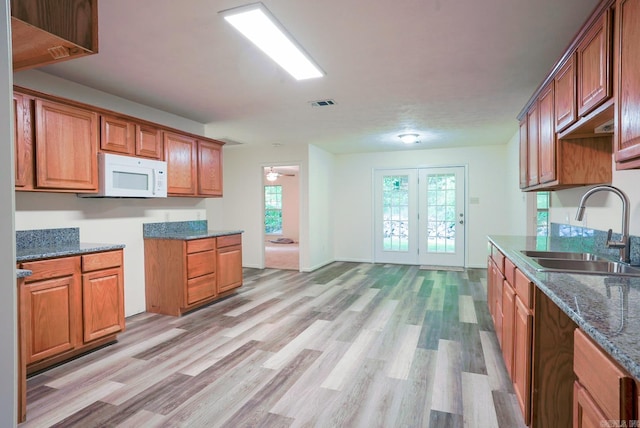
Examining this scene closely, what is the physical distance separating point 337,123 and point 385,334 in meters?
2.78

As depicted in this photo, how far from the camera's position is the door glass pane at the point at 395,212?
704 cm

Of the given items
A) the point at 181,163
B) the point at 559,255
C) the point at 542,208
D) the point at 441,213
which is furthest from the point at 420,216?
the point at 181,163

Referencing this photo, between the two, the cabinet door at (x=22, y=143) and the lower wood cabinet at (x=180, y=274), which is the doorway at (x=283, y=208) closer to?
the lower wood cabinet at (x=180, y=274)

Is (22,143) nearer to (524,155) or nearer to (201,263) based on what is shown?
(201,263)

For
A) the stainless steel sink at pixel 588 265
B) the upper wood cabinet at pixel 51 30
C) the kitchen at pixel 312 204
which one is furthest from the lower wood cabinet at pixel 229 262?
the stainless steel sink at pixel 588 265

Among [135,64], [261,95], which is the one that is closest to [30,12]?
[135,64]

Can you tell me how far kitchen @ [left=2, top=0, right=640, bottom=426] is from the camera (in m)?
3.46

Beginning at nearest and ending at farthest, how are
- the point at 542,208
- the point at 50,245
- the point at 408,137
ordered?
the point at 50,245, the point at 542,208, the point at 408,137

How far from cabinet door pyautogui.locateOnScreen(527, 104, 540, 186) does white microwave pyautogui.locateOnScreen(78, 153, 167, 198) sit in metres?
3.61

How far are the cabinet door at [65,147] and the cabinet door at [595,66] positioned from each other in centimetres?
365

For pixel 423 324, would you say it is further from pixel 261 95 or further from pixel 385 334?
pixel 261 95

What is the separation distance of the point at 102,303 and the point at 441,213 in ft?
18.6

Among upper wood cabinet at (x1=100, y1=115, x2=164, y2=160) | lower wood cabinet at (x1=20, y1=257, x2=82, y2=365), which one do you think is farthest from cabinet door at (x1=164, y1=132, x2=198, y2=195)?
lower wood cabinet at (x1=20, y1=257, x2=82, y2=365)

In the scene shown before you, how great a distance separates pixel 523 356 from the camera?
1918 mm
